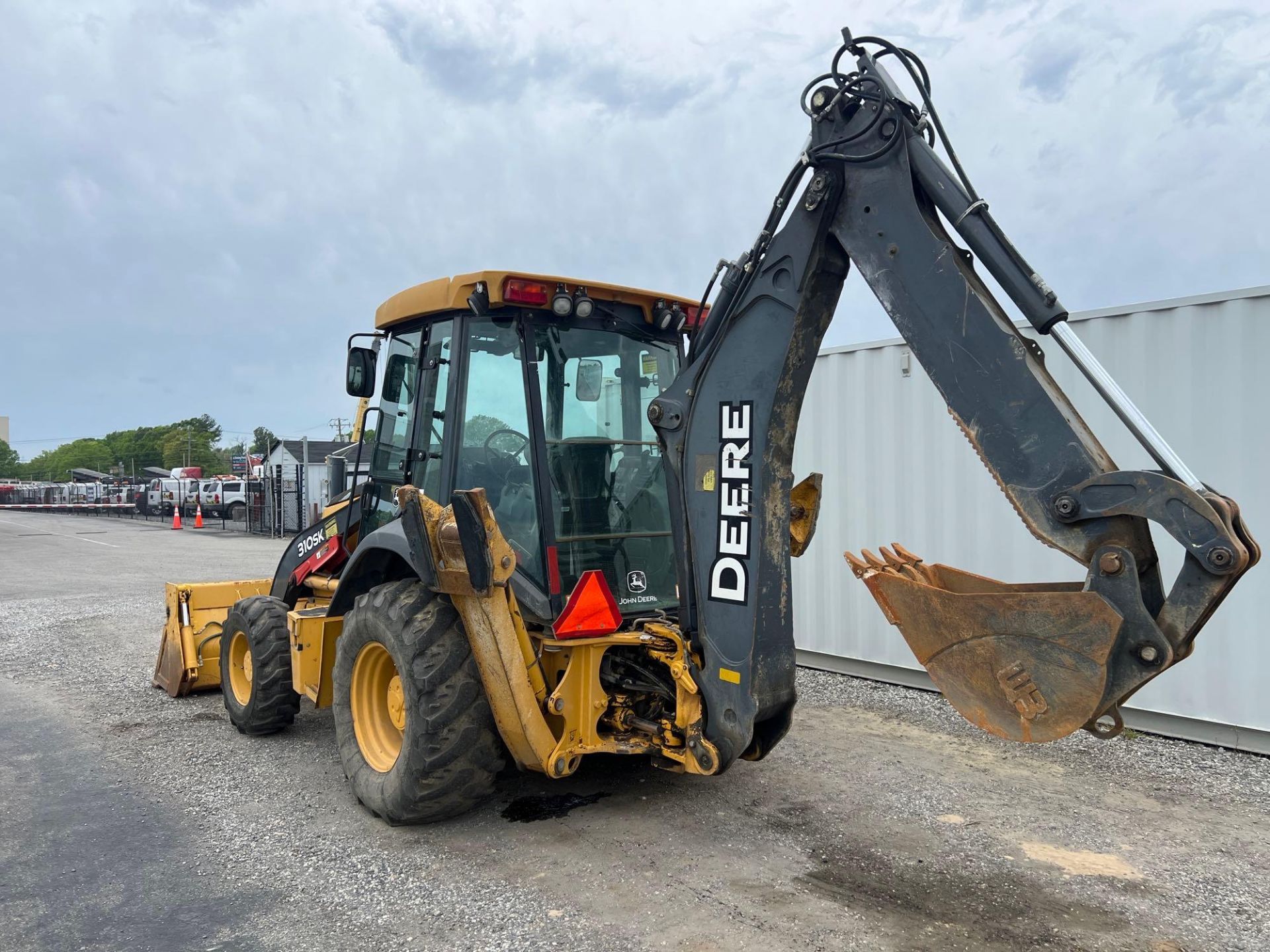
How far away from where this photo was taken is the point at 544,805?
181 inches

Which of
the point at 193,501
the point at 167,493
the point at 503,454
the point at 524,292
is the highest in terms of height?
the point at 524,292

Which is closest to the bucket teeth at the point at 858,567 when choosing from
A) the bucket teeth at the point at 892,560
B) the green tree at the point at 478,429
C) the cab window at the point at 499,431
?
the bucket teeth at the point at 892,560

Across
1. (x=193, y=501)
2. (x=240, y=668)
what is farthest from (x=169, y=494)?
(x=240, y=668)

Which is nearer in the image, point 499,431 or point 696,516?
point 696,516

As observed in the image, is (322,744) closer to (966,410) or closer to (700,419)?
(700,419)

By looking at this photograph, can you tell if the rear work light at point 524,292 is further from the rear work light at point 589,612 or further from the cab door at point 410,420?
the rear work light at point 589,612

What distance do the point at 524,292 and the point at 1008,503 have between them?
4024mm

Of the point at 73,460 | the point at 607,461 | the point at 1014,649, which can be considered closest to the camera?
the point at 1014,649

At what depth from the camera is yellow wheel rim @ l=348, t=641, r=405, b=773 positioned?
4637 millimetres

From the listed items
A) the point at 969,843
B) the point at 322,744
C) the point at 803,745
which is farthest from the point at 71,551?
the point at 969,843

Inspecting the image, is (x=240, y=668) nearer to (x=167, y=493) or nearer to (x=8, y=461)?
(x=167, y=493)

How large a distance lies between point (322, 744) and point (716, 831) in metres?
2.77

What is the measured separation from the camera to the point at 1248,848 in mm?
4191

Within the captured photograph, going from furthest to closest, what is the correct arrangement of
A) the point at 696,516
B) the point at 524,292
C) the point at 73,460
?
the point at 73,460
the point at 524,292
the point at 696,516
